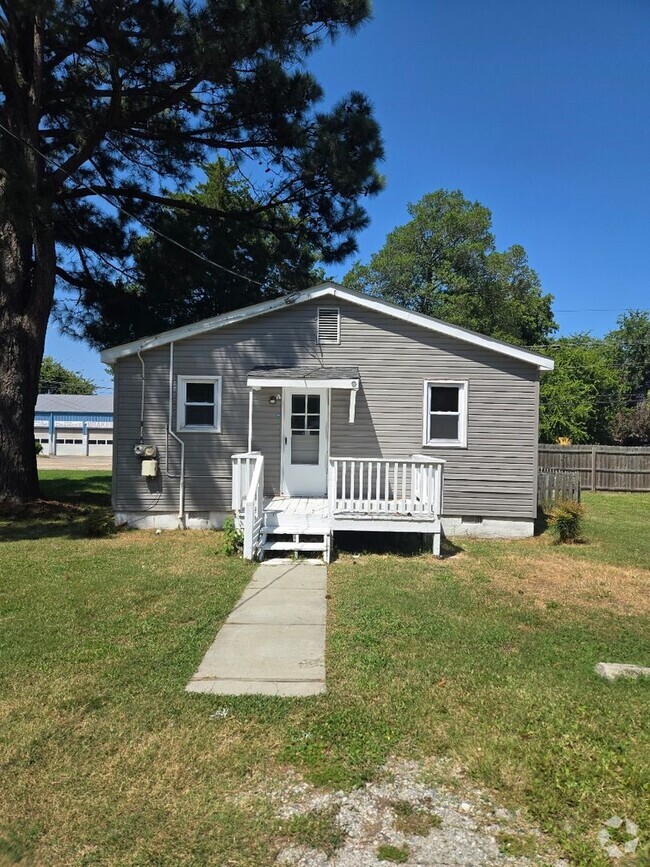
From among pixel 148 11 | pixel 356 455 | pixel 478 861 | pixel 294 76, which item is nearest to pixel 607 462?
pixel 356 455

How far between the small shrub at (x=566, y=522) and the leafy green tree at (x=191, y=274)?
865 cm

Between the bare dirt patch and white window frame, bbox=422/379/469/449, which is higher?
white window frame, bbox=422/379/469/449

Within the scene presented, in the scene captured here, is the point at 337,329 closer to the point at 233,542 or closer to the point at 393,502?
the point at 393,502

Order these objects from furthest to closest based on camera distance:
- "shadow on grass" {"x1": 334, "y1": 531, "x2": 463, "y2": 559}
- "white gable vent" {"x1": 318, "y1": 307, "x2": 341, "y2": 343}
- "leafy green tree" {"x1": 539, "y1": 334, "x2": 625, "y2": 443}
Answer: "leafy green tree" {"x1": 539, "y1": 334, "x2": 625, "y2": 443}
"white gable vent" {"x1": 318, "y1": 307, "x2": 341, "y2": 343}
"shadow on grass" {"x1": 334, "y1": 531, "x2": 463, "y2": 559}

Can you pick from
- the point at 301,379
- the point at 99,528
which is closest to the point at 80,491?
the point at 99,528

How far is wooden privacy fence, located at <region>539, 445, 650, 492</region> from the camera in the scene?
18156mm

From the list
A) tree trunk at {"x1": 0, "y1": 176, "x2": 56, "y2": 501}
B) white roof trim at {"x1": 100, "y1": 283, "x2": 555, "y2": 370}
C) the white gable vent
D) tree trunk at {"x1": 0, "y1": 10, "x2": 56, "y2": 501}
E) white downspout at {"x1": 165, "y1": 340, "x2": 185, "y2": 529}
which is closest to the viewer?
white roof trim at {"x1": 100, "y1": 283, "x2": 555, "y2": 370}

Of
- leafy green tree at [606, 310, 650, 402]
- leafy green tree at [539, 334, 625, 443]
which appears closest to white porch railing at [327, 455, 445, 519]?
leafy green tree at [539, 334, 625, 443]

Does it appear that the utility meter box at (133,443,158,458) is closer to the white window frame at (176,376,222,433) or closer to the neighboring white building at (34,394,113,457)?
the white window frame at (176,376,222,433)

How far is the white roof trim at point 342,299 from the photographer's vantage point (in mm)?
9312

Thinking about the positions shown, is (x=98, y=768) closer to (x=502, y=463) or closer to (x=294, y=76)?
(x=502, y=463)

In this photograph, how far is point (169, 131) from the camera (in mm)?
12492

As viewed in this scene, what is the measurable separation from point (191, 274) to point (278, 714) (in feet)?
39.7

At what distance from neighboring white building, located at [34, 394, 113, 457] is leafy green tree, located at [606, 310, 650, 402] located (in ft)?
111
